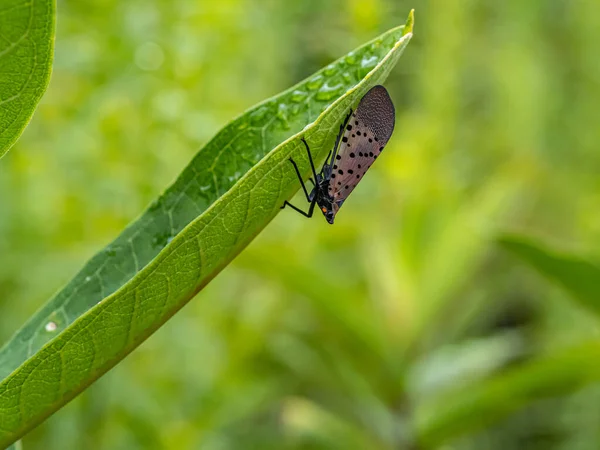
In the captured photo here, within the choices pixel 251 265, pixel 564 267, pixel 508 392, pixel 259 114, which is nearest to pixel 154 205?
pixel 259 114

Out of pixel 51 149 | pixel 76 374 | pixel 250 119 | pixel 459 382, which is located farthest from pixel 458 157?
pixel 76 374

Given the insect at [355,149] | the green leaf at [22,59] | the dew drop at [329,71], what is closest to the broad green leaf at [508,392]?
the insect at [355,149]

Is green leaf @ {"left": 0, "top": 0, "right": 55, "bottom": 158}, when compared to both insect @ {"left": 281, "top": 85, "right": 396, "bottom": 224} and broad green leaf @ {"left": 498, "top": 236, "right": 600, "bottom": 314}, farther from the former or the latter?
broad green leaf @ {"left": 498, "top": 236, "right": 600, "bottom": 314}

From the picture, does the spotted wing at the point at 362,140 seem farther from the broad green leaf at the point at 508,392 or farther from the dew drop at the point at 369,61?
the broad green leaf at the point at 508,392

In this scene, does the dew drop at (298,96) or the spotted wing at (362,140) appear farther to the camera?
the spotted wing at (362,140)

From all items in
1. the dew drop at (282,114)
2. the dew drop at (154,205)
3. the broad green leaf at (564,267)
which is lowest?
the dew drop at (154,205)

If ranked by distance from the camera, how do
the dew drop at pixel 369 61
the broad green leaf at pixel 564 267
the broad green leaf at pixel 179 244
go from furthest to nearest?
1. the broad green leaf at pixel 564 267
2. the dew drop at pixel 369 61
3. the broad green leaf at pixel 179 244
